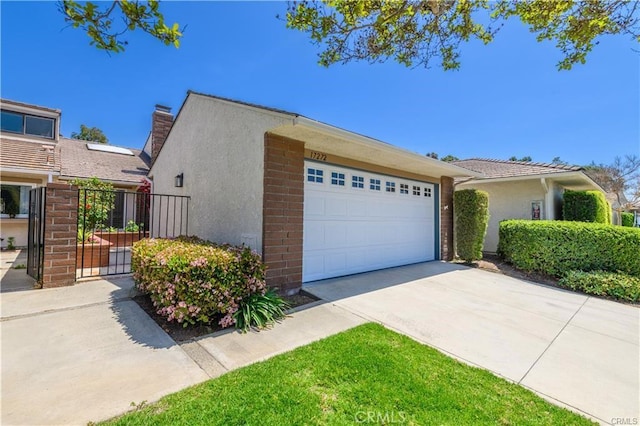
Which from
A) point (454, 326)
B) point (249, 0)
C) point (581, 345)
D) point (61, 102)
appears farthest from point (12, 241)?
point (581, 345)

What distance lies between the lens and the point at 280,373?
9.26 feet

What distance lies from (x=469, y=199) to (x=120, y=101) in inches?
611

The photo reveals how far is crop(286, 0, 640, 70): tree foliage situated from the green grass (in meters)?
5.91

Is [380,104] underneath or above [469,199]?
above

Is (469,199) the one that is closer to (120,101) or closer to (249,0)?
(249,0)

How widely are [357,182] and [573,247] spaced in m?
6.19

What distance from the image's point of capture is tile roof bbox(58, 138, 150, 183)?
43.4 ft

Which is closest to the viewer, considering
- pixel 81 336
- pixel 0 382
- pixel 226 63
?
pixel 0 382

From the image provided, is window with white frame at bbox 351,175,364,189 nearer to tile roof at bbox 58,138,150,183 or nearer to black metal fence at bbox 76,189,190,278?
black metal fence at bbox 76,189,190,278

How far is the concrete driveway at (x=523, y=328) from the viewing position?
9.37 feet

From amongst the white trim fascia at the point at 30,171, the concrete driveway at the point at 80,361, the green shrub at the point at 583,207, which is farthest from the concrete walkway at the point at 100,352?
the green shrub at the point at 583,207

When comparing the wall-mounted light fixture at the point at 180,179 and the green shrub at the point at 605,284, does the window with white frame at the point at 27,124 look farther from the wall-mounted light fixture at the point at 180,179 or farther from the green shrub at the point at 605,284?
the green shrub at the point at 605,284

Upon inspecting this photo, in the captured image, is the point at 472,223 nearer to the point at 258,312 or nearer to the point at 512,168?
the point at 512,168
